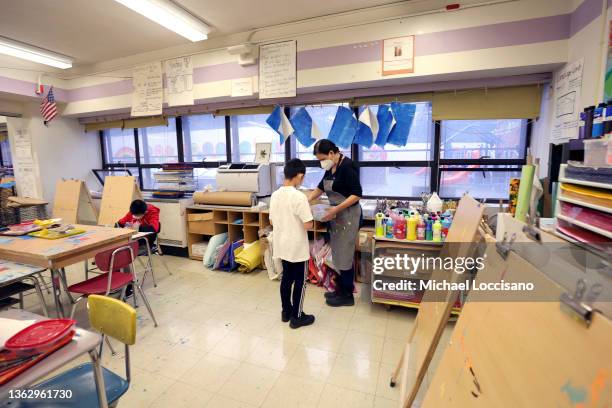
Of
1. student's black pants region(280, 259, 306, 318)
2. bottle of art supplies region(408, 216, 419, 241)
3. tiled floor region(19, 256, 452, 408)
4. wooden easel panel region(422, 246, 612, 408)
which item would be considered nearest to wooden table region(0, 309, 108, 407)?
tiled floor region(19, 256, 452, 408)

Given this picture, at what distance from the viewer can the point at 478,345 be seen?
893 millimetres

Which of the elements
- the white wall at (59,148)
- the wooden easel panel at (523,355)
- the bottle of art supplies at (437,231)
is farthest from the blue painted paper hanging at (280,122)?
the white wall at (59,148)

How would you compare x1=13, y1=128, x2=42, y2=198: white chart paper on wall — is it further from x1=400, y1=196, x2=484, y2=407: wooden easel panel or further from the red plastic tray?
x1=400, y1=196, x2=484, y2=407: wooden easel panel

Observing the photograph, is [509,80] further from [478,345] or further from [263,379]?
[263,379]

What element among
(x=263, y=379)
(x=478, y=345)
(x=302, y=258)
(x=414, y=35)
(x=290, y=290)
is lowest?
(x=263, y=379)

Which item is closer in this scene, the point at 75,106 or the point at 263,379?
the point at 263,379

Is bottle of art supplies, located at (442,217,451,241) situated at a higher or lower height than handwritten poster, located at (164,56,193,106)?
lower

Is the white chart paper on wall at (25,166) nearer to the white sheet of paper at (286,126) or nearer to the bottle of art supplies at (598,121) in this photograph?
the white sheet of paper at (286,126)

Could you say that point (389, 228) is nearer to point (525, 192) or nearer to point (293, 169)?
point (293, 169)

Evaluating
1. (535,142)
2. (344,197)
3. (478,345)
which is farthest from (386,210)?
(478,345)

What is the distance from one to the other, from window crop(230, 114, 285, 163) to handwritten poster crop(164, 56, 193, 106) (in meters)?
0.72

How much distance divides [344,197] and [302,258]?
0.72 meters

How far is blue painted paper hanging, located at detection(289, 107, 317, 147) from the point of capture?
3570mm

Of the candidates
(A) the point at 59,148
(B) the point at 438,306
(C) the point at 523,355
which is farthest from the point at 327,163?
(A) the point at 59,148
